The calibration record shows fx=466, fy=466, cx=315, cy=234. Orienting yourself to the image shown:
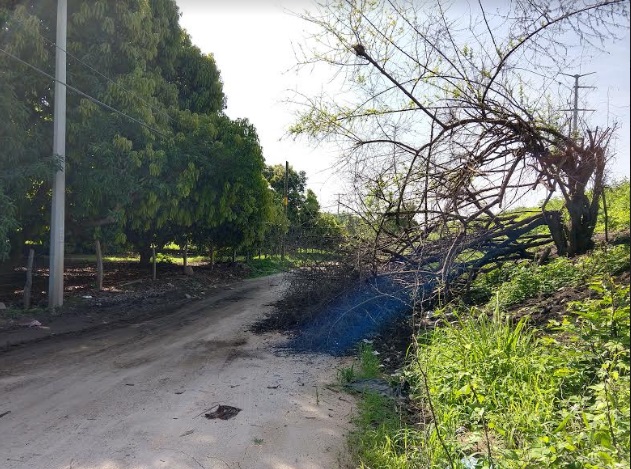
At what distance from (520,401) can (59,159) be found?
9.91 meters

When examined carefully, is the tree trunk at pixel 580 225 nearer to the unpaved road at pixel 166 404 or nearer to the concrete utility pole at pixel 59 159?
the unpaved road at pixel 166 404

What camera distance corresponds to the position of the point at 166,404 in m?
4.93

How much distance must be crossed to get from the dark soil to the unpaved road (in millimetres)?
1054

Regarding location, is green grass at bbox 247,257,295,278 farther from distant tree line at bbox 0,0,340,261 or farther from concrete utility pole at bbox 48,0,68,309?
concrete utility pole at bbox 48,0,68,309

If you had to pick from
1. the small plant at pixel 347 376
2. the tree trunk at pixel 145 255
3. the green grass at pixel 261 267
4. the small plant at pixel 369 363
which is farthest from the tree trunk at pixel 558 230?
the tree trunk at pixel 145 255

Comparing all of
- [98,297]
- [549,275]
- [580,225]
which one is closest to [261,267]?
[98,297]

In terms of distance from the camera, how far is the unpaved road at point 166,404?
3.76 metres

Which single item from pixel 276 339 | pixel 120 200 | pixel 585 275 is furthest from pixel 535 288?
pixel 120 200

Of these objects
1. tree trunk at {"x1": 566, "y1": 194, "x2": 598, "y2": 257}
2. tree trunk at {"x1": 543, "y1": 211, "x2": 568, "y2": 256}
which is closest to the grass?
tree trunk at {"x1": 566, "y1": 194, "x2": 598, "y2": 257}

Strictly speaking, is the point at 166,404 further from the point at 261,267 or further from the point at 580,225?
the point at 261,267

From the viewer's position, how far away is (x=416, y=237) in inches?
269

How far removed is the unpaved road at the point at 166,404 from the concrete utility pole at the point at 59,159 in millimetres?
2675

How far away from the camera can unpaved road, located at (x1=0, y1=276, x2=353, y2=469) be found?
12.3ft

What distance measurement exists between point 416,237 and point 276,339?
126 inches
